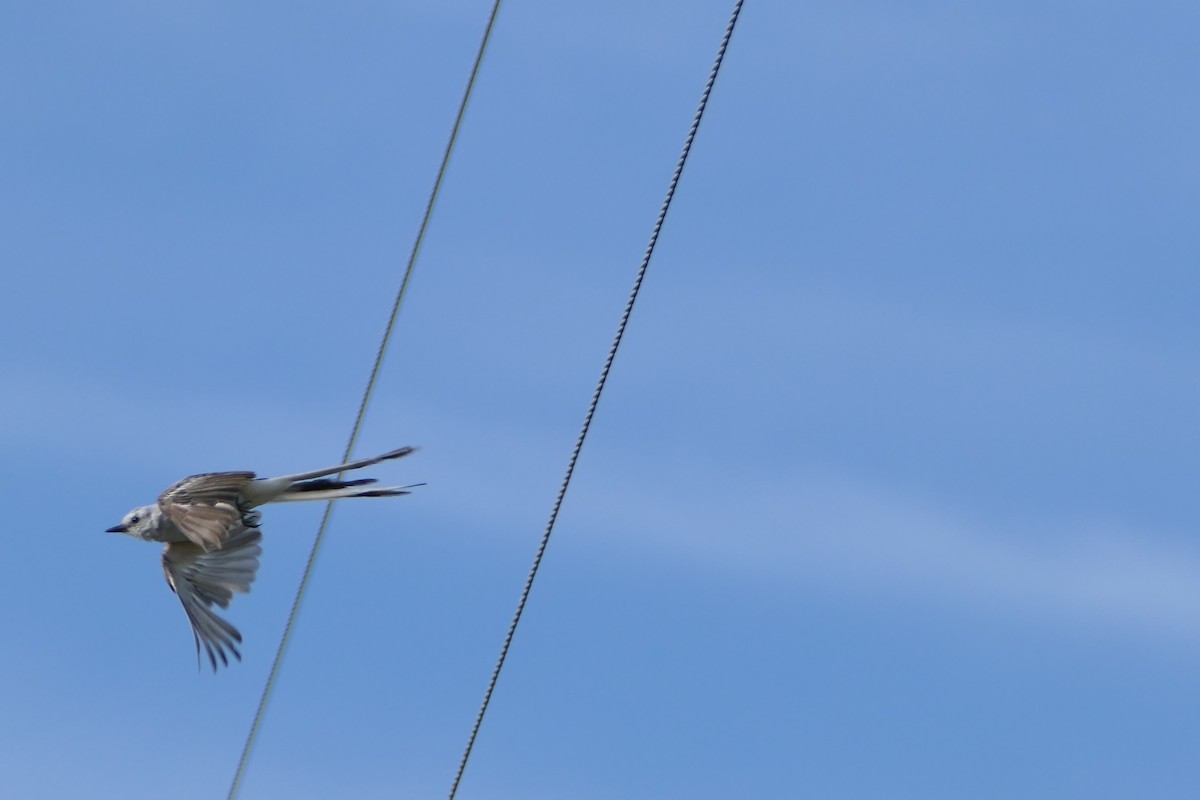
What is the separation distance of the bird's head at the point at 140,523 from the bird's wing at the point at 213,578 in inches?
8.8

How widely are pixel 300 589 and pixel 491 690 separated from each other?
378cm

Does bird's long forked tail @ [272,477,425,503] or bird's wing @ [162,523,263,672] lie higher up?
bird's long forked tail @ [272,477,425,503]

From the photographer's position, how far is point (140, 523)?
31.6 feet

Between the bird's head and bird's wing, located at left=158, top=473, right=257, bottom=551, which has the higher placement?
bird's wing, located at left=158, top=473, right=257, bottom=551

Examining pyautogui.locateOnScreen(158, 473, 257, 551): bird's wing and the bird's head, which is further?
the bird's head

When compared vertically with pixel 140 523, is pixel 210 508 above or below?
above

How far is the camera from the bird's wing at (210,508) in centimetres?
895

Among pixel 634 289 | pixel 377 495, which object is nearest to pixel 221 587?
pixel 377 495

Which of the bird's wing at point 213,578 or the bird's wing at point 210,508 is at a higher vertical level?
the bird's wing at point 210,508

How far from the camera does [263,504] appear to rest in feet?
29.5

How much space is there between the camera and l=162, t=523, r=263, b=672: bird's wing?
937 cm

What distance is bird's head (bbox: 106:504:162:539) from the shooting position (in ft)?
31.2

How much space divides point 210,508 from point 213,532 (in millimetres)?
215

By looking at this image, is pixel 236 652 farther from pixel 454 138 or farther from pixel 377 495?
pixel 454 138
